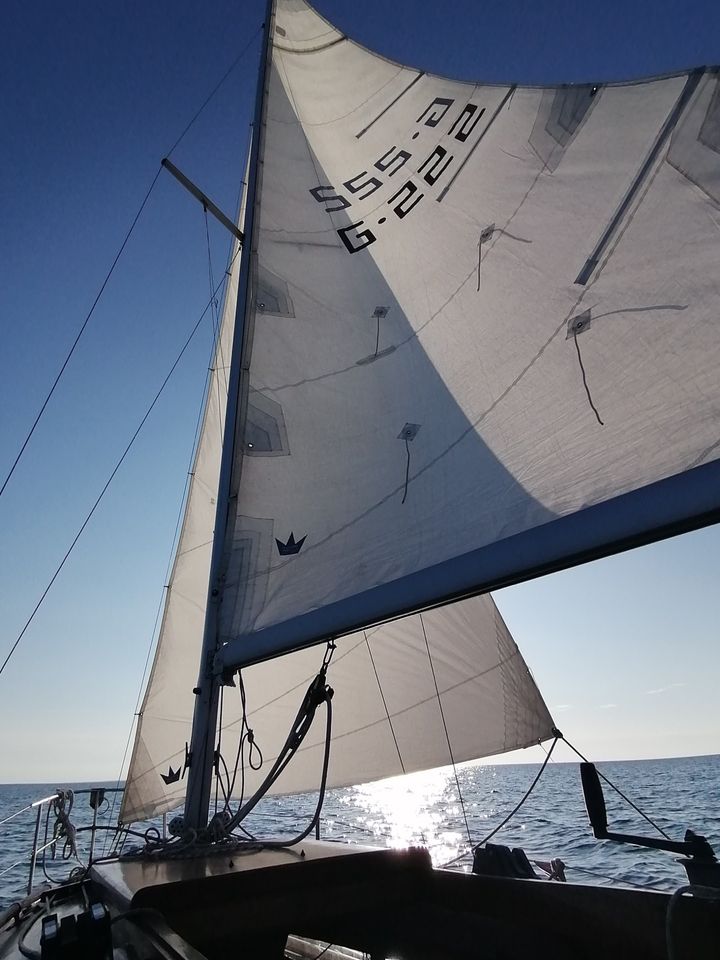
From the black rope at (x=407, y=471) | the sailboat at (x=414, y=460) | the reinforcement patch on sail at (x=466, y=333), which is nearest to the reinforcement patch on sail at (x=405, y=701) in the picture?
the sailboat at (x=414, y=460)

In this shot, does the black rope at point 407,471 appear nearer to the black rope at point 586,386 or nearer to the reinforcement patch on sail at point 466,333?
the reinforcement patch on sail at point 466,333

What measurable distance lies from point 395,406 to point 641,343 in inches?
67.0

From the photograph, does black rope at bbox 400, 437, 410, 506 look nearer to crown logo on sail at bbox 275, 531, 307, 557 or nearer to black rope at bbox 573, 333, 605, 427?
crown logo on sail at bbox 275, 531, 307, 557

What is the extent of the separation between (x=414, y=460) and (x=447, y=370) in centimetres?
72

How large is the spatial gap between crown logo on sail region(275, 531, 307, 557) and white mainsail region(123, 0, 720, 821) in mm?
16

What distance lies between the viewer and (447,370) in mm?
3998

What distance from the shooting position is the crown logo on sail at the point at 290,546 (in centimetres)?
387

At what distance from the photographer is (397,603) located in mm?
2707

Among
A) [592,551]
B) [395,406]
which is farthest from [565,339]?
[592,551]

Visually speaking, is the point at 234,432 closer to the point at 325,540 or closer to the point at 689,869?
the point at 325,540

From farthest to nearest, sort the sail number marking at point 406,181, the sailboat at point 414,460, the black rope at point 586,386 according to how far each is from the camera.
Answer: the sail number marking at point 406,181, the black rope at point 586,386, the sailboat at point 414,460

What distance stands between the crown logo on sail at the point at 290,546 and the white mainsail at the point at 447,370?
0.02 metres

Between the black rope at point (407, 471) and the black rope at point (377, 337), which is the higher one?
the black rope at point (377, 337)

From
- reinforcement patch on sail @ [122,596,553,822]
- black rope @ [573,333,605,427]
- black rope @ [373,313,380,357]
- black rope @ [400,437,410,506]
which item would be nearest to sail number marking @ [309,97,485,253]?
black rope @ [373,313,380,357]
